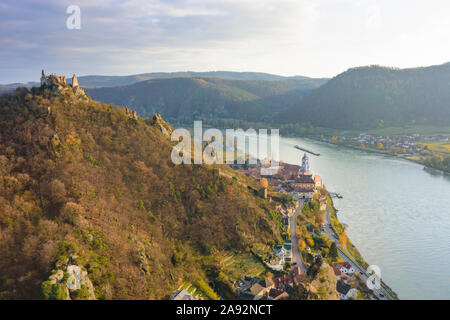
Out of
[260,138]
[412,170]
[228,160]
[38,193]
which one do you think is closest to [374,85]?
[260,138]

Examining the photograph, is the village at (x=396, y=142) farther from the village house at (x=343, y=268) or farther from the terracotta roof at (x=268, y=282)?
the terracotta roof at (x=268, y=282)

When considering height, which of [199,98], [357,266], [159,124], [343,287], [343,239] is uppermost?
[199,98]

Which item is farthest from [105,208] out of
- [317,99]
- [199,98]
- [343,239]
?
[199,98]

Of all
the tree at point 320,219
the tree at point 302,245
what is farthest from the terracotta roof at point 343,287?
the tree at point 320,219

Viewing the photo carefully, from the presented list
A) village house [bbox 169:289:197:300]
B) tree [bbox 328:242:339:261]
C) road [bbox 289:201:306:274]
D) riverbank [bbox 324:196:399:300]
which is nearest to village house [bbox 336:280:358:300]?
riverbank [bbox 324:196:399:300]

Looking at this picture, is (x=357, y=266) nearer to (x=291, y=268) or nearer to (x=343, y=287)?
(x=343, y=287)
